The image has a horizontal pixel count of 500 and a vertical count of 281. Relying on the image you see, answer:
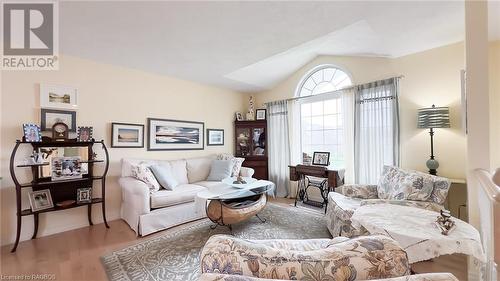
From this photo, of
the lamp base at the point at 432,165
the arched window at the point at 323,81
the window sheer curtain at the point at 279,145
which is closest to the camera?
the lamp base at the point at 432,165

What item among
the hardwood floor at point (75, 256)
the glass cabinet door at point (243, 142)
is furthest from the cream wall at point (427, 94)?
the glass cabinet door at point (243, 142)

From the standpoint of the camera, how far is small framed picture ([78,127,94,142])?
2.86m

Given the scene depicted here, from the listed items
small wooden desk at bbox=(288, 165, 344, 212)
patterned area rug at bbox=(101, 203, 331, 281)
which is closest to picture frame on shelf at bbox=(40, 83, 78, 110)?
patterned area rug at bbox=(101, 203, 331, 281)

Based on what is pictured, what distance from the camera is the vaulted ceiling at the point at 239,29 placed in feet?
6.59

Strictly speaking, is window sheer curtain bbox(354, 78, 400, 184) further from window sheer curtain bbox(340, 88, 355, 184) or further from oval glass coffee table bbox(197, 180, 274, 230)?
oval glass coffee table bbox(197, 180, 274, 230)

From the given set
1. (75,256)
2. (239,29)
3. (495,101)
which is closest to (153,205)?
(75,256)

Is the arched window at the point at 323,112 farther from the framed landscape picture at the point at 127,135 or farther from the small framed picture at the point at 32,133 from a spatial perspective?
the small framed picture at the point at 32,133

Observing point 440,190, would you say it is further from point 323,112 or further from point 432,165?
point 323,112

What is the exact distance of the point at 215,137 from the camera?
4.66 metres

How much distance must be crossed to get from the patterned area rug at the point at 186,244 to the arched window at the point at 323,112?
52.1 inches

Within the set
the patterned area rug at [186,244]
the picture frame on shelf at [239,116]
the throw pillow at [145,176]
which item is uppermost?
the picture frame on shelf at [239,116]

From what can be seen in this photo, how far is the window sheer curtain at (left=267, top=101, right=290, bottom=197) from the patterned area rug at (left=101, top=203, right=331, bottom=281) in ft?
3.33

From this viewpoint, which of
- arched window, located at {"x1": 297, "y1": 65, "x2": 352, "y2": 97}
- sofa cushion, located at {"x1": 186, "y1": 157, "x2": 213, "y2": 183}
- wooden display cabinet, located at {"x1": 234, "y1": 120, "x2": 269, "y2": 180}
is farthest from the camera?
wooden display cabinet, located at {"x1": 234, "y1": 120, "x2": 269, "y2": 180}

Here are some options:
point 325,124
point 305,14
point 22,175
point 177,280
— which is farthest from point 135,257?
point 325,124
